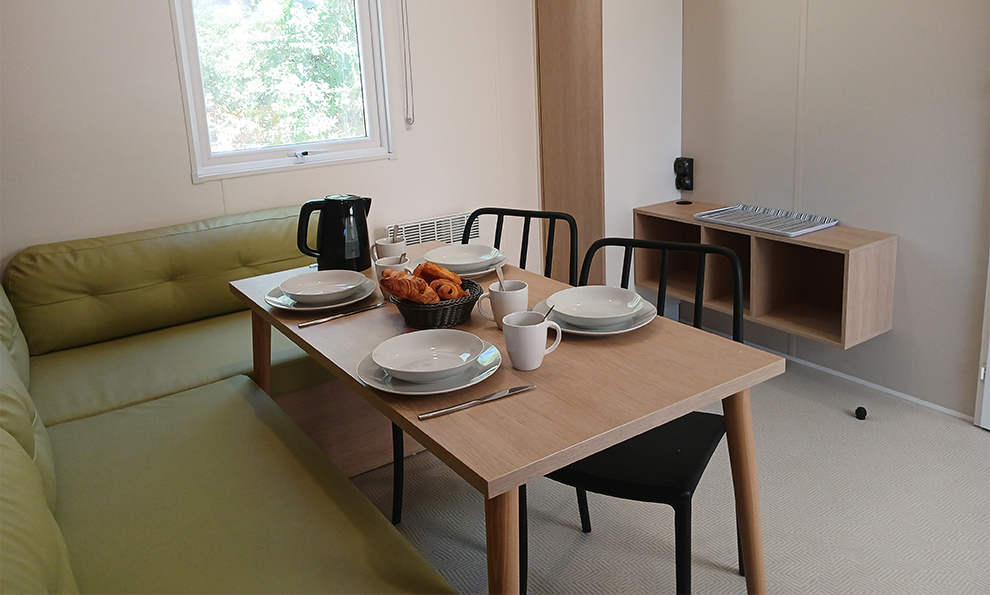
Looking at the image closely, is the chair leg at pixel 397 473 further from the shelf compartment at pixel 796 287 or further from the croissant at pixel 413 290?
the shelf compartment at pixel 796 287

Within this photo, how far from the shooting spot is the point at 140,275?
102 inches

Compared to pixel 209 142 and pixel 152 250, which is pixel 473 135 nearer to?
pixel 209 142

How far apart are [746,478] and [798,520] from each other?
2.55 ft

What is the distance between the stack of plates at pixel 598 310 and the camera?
1580 millimetres

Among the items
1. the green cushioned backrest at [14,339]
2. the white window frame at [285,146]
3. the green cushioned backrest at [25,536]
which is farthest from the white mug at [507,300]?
the white window frame at [285,146]

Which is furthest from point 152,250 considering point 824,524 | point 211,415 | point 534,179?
point 824,524

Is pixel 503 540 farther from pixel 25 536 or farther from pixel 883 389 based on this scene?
pixel 883 389

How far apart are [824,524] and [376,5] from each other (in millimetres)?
2524

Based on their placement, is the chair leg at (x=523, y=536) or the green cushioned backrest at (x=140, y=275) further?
the green cushioned backrest at (x=140, y=275)

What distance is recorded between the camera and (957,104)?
2.50m

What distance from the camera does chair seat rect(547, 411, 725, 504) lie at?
1515 millimetres

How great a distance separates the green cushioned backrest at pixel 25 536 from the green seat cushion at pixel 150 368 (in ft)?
2.98

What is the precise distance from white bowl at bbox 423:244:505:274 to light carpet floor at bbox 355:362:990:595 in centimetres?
75

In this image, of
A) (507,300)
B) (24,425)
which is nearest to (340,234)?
(507,300)
